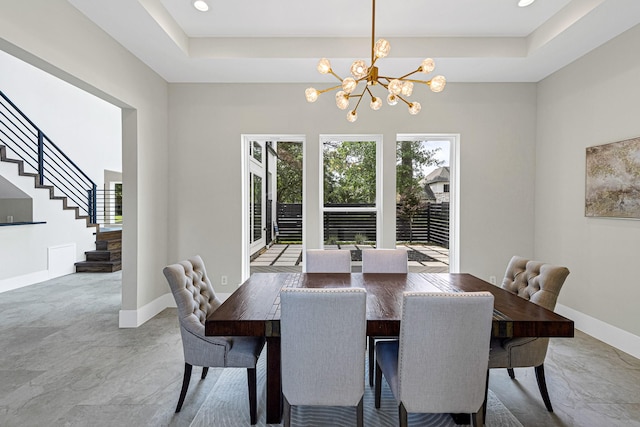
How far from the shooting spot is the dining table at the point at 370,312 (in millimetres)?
1625

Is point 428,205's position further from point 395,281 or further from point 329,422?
point 329,422

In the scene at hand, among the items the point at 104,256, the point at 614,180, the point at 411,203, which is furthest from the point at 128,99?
the point at 614,180

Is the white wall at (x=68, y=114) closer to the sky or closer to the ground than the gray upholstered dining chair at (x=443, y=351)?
closer to the sky

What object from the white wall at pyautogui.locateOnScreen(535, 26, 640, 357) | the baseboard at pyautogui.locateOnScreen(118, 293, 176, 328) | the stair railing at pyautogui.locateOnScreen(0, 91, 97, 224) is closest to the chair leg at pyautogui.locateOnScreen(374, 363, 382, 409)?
the white wall at pyautogui.locateOnScreen(535, 26, 640, 357)

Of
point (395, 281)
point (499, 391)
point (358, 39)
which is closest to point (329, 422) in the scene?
point (395, 281)

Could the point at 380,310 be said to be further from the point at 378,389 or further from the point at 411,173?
the point at 411,173

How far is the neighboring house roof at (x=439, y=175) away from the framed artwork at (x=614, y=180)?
1.45 metres

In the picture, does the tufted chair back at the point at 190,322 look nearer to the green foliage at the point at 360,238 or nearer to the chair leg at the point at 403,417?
the chair leg at the point at 403,417

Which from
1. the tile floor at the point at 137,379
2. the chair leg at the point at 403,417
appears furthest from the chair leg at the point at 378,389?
the tile floor at the point at 137,379

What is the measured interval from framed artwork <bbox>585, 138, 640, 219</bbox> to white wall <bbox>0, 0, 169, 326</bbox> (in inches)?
186

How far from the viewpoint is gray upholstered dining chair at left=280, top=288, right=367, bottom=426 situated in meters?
1.50

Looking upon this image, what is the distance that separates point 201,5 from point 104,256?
569cm

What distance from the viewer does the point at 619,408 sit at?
6.94ft

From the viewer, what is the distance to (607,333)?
3109mm
